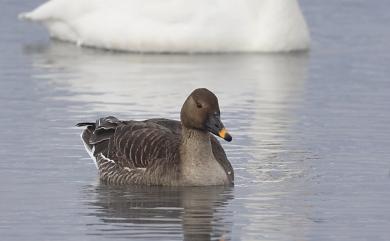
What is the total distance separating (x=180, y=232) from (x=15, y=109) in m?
5.76

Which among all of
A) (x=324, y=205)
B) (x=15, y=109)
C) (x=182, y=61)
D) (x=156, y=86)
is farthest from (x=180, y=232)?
(x=182, y=61)

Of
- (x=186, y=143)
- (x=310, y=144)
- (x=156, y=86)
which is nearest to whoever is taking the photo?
(x=186, y=143)

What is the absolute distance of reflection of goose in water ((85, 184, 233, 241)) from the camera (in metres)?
10.9

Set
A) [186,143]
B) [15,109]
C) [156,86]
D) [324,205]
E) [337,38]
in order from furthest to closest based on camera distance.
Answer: [337,38], [156,86], [15,109], [186,143], [324,205]

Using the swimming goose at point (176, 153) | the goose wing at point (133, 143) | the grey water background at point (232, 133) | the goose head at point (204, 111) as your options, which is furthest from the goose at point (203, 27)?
the goose head at point (204, 111)

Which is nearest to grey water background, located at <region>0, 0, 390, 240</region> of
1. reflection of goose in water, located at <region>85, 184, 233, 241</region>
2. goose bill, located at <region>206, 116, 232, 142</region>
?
reflection of goose in water, located at <region>85, 184, 233, 241</region>

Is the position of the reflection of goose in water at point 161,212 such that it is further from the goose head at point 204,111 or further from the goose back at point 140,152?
the goose head at point 204,111

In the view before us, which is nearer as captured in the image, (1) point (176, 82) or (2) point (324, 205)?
(2) point (324, 205)

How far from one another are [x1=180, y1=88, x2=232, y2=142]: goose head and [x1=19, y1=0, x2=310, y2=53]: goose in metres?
8.73

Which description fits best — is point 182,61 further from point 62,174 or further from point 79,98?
point 62,174

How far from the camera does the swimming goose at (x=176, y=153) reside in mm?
12766

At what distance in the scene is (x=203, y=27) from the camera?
21609mm

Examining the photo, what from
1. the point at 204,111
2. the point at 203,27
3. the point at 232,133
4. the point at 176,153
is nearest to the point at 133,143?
the point at 176,153

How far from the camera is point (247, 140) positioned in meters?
14.9
